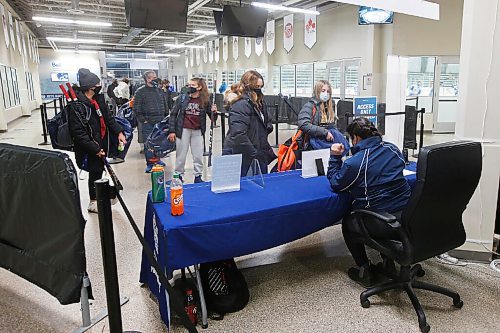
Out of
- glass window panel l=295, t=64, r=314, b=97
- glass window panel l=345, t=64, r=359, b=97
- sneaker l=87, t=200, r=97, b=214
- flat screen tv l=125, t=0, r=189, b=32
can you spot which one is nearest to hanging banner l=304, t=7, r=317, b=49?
glass window panel l=295, t=64, r=314, b=97

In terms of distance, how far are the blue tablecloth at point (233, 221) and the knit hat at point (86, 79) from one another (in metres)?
1.73

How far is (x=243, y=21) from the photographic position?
6770 millimetres

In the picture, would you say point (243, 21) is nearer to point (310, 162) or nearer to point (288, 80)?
point (310, 162)

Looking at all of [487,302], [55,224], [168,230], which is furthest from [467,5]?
[55,224]

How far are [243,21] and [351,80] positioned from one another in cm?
500

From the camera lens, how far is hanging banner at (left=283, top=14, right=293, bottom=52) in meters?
12.1

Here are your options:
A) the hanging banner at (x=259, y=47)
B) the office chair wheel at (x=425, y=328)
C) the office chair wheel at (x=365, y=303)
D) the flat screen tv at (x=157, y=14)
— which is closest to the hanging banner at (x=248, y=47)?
the hanging banner at (x=259, y=47)

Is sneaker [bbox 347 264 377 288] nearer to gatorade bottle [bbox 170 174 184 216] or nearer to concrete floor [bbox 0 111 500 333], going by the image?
concrete floor [bbox 0 111 500 333]

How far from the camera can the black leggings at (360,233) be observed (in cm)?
220

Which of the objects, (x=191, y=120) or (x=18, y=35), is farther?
(x=18, y=35)

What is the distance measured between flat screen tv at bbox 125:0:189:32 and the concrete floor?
3713mm

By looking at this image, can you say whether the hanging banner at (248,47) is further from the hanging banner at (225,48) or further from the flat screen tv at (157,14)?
the flat screen tv at (157,14)

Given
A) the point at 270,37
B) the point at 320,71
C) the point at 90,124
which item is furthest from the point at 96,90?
the point at 270,37

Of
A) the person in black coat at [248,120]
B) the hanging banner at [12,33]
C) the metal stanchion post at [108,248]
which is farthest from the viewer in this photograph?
the hanging banner at [12,33]
